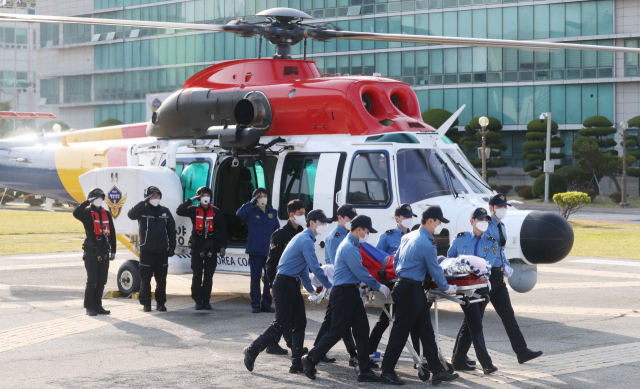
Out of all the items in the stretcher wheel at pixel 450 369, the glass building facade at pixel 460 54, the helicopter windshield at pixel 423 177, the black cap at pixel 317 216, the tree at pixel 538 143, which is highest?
the glass building facade at pixel 460 54

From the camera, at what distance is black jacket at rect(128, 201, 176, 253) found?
1148cm

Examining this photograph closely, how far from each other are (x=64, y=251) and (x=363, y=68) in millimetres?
39841

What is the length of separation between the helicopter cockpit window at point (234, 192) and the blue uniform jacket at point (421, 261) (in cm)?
532

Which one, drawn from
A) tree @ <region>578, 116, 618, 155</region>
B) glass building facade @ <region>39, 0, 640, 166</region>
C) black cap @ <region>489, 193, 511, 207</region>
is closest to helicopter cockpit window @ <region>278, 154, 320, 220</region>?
black cap @ <region>489, 193, 511, 207</region>

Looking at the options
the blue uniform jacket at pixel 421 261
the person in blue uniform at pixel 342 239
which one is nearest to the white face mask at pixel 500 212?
the blue uniform jacket at pixel 421 261

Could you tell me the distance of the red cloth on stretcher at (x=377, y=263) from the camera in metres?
7.94

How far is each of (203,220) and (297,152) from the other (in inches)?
68.3

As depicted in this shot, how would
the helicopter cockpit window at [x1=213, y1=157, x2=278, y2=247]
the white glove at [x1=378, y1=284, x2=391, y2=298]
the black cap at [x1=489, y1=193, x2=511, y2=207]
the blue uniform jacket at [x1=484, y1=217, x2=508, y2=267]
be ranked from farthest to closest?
the helicopter cockpit window at [x1=213, y1=157, x2=278, y2=247] < the black cap at [x1=489, y1=193, x2=511, y2=207] < the blue uniform jacket at [x1=484, y1=217, x2=508, y2=267] < the white glove at [x1=378, y1=284, x2=391, y2=298]

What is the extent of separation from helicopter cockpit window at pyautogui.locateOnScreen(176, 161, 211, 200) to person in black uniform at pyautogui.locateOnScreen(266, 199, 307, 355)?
3426 millimetres

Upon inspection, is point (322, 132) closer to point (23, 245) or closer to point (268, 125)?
point (268, 125)

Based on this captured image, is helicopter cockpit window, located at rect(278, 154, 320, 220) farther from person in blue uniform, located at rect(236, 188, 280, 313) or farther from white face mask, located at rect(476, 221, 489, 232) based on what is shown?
white face mask, located at rect(476, 221, 489, 232)

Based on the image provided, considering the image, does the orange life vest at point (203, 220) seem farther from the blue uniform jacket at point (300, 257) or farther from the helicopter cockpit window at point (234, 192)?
the blue uniform jacket at point (300, 257)

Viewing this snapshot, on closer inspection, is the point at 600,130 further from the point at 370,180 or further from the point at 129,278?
the point at 129,278

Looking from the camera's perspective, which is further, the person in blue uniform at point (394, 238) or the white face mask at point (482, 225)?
the white face mask at point (482, 225)
